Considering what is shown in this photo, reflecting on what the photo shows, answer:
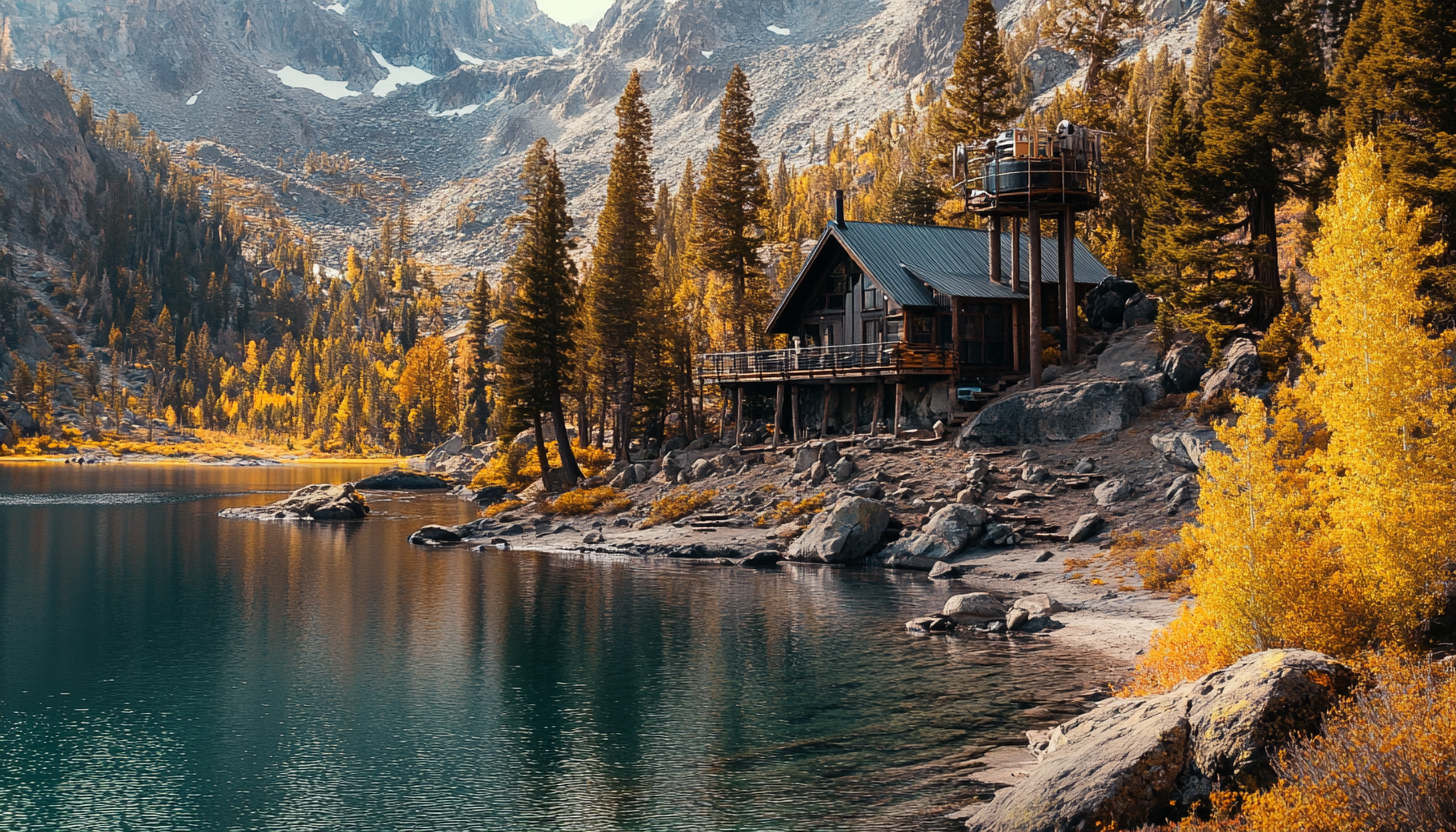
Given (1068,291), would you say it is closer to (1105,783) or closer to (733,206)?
(733,206)

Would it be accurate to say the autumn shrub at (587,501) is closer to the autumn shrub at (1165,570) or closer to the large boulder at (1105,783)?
the autumn shrub at (1165,570)

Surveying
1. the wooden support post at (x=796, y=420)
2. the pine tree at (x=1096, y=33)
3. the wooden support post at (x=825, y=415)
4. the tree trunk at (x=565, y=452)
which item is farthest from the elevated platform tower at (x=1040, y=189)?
the tree trunk at (x=565, y=452)

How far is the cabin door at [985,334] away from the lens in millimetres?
56344

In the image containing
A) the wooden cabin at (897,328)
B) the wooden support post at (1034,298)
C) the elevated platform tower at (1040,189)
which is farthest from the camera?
the wooden cabin at (897,328)

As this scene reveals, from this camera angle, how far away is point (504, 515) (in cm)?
6412

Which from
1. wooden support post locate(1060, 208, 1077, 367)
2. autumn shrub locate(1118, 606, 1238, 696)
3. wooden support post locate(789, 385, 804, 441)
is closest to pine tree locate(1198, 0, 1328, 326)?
wooden support post locate(1060, 208, 1077, 367)

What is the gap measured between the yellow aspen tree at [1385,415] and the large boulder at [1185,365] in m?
26.6

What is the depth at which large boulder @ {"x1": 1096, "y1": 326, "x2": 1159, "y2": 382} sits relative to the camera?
4906cm

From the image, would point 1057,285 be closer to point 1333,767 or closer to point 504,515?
point 504,515

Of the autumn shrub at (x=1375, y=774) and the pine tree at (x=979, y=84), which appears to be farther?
the pine tree at (x=979, y=84)

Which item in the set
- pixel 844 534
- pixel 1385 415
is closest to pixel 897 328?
pixel 844 534

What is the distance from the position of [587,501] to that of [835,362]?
54.7ft

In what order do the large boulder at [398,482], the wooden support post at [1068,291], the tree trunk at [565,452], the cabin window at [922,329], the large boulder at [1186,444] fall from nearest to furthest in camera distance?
the large boulder at [1186,444] → the wooden support post at [1068,291] → the cabin window at [922,329] → the tree trunk at [565,452] → the large boulder at [398,482]

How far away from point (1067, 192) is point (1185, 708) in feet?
135
